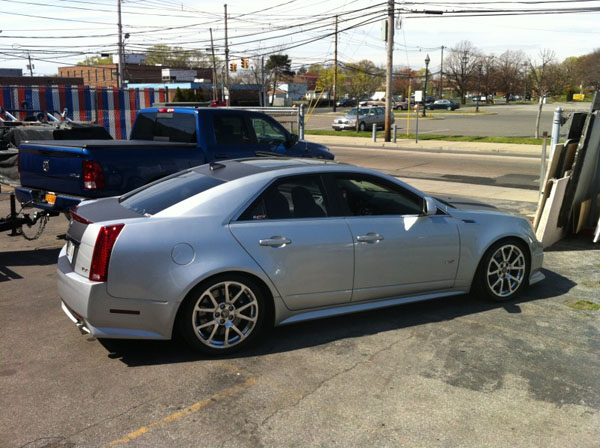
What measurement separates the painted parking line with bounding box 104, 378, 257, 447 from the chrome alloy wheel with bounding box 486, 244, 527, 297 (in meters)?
2.82

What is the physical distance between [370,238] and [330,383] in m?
1.42

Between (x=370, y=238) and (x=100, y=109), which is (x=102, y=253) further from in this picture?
(x=100, y=109)

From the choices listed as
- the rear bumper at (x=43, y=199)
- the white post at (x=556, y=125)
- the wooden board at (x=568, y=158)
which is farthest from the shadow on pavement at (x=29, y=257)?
the white post at (x=556, y=125)

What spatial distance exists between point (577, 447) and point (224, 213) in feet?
9.40

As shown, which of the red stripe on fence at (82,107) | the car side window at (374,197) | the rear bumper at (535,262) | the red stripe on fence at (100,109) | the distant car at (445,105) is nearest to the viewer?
the car side window at (374,197)

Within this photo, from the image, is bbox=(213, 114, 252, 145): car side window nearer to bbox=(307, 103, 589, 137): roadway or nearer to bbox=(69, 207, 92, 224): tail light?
bbox=(69, 207, 92, 224): tail light

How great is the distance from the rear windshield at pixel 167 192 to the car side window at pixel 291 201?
17.1 inches

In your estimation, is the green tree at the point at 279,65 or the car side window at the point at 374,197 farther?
the green tree at the point at 279,65

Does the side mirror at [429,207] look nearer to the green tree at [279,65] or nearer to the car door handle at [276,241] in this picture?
the car door handle at [276,241]

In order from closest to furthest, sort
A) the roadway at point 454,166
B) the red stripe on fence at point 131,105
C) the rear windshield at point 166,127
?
the rear windshield at point 166,127
the roadway at point 454,166
the red stripe on fence at point 131,105

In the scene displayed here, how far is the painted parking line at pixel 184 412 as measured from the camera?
3480 millimetres

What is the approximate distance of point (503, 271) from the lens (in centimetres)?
597

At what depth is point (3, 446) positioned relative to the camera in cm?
339

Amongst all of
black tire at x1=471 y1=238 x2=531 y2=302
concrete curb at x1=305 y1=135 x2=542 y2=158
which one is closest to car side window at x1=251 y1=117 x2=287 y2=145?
black tire at x1=471 y1=238 x2=531 y2=302
